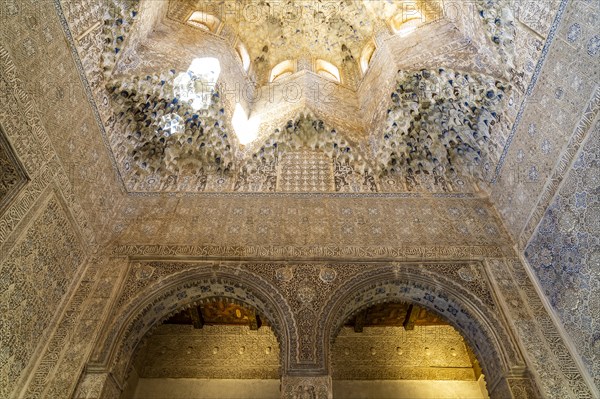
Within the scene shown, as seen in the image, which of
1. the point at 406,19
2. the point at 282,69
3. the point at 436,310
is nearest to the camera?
the point at 436,310

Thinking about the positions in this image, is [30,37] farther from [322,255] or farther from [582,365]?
[582,365]

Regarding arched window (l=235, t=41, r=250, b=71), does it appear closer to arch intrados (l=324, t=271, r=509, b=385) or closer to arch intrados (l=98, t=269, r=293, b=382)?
arch intrados (l=98, t=269, r=293, b=382)

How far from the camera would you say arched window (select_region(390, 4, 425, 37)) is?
7.46 meters

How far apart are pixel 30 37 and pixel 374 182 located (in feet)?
15.0

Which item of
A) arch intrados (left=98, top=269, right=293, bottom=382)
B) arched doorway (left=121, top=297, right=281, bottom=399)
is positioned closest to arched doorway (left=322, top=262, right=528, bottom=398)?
arch intrados (left=98, top=269, right=293, bottom=382)

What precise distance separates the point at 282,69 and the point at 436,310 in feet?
20.1

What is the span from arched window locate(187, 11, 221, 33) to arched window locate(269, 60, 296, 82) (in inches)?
58.4

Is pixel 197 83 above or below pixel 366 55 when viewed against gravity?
below

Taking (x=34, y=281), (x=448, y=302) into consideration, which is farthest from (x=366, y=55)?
(x=34, y=281)

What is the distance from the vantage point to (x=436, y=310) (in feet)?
16.0

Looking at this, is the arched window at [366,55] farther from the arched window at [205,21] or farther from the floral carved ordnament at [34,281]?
the floral carved ordnament at [34,281]

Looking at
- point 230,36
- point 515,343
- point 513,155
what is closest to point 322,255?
point 515,343

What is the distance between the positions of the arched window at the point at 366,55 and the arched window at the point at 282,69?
1.46 meters

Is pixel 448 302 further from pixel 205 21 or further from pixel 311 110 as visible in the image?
pixel 205 21
